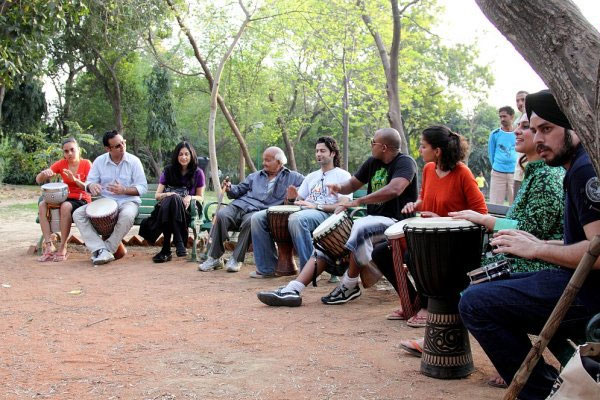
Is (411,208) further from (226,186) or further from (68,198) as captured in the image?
(68,198)

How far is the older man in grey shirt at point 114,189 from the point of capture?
8406mm

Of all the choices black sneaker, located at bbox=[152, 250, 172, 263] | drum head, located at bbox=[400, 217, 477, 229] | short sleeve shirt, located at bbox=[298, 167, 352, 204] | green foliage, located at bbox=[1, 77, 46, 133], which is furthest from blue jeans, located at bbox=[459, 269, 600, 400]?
green foliage, located at bbox=[1, 77, 46, 133]

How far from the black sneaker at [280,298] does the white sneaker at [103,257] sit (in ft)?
10.4

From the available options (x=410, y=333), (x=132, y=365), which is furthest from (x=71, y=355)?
(x=410, y=333)

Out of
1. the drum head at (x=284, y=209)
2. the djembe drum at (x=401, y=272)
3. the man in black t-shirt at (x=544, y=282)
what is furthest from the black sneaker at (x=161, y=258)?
the man in black t-shirt at (x=544, y=282)

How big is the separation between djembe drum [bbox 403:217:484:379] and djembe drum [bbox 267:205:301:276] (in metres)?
3.12

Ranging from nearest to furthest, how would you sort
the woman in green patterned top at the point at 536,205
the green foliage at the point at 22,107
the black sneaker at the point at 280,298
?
the woman in green patterned top at the point at 536,205 → the black sneaker at the point at 280,298 → the green foliage at the point at 22,107

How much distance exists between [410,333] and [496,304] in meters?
1.78

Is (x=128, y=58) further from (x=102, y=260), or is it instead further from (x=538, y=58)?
(x=538, y=58)

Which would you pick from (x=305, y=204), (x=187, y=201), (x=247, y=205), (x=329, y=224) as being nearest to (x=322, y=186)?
(x=305, y=204)

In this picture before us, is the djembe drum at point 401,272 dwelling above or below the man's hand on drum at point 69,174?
below


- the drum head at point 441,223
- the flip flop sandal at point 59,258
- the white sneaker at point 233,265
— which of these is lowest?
the flip flop sandal at point 59,258

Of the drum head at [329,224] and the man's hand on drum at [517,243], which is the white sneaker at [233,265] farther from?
the man's hand on drum at [517,243]

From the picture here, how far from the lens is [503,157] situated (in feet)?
29.1
